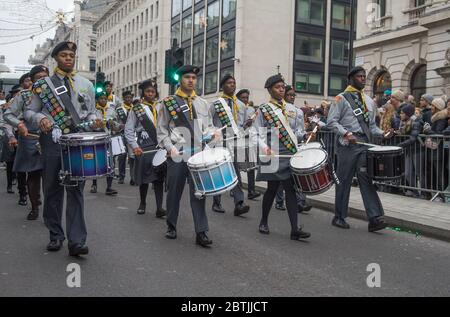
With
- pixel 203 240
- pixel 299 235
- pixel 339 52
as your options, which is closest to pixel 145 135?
pixel 203 240

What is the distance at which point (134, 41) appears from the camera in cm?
7200

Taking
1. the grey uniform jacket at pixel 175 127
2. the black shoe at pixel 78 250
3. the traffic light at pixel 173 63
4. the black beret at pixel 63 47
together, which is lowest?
the black shoe at pixel 78 250

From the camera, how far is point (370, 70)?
89.0ft

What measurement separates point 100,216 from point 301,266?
3.83 metres

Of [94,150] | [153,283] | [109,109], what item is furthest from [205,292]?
[109,109]

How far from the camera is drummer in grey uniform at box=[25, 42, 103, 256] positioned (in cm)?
573

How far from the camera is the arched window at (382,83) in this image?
87.0ft

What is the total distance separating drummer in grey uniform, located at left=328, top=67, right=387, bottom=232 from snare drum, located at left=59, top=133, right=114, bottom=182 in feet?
12.0

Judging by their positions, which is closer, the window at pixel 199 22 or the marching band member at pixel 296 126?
the marching band member at pixel 296 126

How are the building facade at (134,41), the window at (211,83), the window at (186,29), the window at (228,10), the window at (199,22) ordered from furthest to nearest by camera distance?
the building facade at (134,41)
the window at (186,29)
the window at (199,22)
the window at (211,83)
the window at (228,10)

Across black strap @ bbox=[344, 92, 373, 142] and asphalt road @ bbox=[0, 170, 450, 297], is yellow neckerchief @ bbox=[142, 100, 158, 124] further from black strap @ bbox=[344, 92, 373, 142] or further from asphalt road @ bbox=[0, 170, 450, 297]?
black strap @ bbox=[344, 92, 373, 142]

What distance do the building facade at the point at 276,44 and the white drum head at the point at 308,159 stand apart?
38775mm

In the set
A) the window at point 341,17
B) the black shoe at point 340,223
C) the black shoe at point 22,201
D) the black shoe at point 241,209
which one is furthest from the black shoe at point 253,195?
the window at point 341,17

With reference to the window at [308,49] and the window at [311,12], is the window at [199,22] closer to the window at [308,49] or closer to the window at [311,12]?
the window at [311,12]
